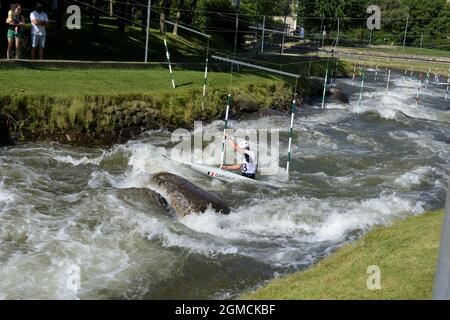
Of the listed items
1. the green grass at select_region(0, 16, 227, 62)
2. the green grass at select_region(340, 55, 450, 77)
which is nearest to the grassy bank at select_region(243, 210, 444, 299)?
the green grass at select_region(0, 16, 227, 62)

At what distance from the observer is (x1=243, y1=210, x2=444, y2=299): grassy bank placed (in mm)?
8617

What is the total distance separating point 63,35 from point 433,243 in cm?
2509

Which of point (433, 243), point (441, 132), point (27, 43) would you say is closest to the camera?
point (433, 243)

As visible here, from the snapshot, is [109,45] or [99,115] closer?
[99,115]

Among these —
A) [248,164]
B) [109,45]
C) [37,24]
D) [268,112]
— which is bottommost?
[248,164]

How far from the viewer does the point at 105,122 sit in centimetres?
2042

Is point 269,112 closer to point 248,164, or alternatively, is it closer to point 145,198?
point 248,164

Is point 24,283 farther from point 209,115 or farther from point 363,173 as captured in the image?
point 209,115

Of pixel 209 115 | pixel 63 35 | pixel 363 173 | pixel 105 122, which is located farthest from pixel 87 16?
pixel 363 173

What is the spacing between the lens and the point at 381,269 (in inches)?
378

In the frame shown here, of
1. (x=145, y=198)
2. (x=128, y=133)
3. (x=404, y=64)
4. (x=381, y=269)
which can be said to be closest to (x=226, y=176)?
(x=145, y=198)

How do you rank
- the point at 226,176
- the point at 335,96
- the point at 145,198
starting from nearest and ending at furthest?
the point at 145,198, the point at 226,176, the point at 335,96

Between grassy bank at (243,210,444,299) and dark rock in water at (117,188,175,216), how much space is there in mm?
4311

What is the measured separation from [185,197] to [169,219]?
1.08 m
